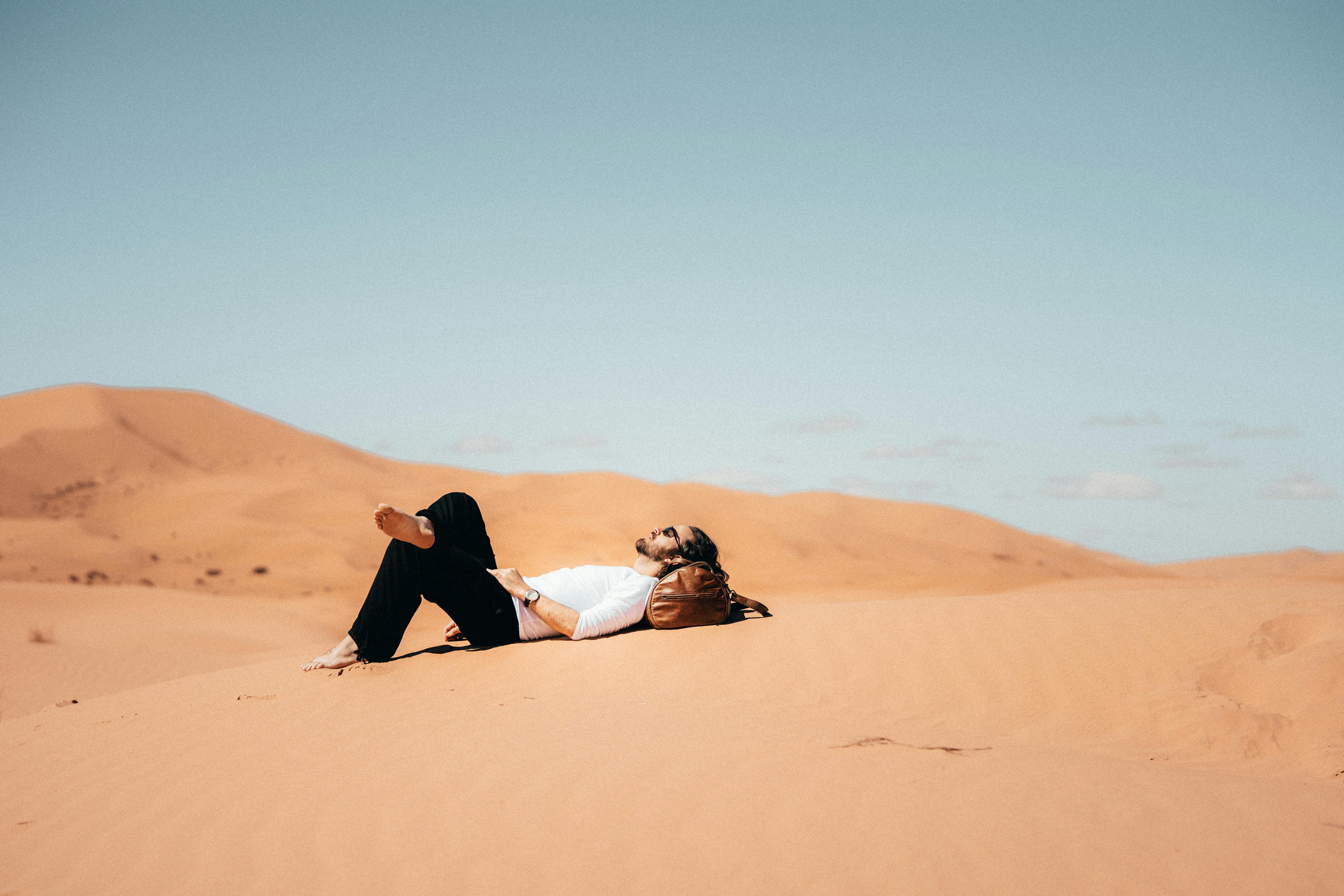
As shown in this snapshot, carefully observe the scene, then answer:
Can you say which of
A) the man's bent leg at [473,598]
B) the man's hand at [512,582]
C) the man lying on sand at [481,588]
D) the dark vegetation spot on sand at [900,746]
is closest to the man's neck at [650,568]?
the man lying on sand at [481,588]

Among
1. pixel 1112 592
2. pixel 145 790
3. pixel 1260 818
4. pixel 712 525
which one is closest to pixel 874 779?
pixel 1260 818

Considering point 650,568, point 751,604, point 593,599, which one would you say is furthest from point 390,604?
point 751,604

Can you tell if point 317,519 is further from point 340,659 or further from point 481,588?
point 481,588

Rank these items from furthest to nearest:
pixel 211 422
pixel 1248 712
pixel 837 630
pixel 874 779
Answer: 1. pixel 211 422
2. pixel 837 630
3. pixel 1248 712
4. pixel 874 779

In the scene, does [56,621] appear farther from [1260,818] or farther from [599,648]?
[1260,818]

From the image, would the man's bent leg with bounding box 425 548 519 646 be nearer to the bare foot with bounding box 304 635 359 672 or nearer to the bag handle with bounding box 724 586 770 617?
the bare foot with bounding box 304 635 359 672

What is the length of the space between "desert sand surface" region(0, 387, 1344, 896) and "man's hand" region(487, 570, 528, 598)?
438mm

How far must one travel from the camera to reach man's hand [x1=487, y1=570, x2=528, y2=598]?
592cm

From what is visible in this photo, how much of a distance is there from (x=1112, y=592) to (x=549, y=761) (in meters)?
6.12

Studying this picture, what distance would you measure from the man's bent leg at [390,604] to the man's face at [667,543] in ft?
5.36

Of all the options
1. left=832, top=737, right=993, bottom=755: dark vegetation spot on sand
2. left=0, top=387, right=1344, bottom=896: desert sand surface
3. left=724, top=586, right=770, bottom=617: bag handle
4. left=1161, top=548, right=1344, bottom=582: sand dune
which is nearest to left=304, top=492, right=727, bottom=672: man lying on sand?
left=0, top=387, right=1344, bottom=896: desert sand surface

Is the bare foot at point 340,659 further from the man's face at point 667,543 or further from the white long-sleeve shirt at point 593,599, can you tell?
the man's face at point 667,543

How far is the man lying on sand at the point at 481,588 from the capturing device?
18.3 ft

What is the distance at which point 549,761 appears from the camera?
13.1 feet
